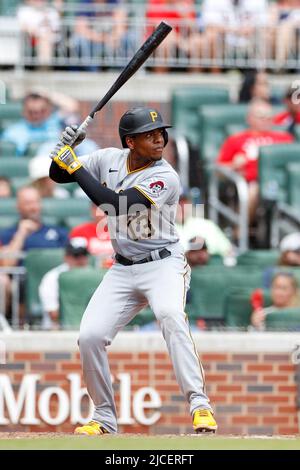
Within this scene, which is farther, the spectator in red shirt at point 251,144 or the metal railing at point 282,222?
the spectator in red shirt at point 251,144

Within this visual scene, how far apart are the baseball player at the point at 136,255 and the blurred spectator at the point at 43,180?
4.15 metres

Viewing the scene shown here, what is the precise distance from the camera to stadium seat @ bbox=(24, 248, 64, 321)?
10352mm

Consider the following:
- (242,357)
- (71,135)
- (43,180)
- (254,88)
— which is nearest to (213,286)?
(242,357)

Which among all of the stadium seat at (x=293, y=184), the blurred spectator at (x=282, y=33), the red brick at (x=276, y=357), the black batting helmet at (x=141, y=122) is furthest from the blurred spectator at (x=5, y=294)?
the blurred spectator at (x=282, y=33)

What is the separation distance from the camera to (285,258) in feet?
34.1

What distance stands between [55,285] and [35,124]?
8.83 feet

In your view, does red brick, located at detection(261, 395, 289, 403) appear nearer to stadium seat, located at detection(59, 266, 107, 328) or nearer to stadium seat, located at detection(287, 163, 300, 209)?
stadium seat, located at detection(59, 266, 107, 328)

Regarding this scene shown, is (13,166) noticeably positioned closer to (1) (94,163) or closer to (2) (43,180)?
(2) (43,180)

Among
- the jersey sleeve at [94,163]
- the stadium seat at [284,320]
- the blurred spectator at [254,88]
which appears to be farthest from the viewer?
the blurred spectator at [254,88]

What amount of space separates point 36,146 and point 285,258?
2901 millimetres

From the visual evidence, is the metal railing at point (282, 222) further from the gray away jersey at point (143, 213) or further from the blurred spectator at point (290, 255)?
the gray away jersey at point (143, 213)

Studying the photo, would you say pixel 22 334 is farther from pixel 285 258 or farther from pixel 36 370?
pixel 285 258

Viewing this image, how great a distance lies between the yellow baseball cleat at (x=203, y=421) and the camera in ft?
22.8

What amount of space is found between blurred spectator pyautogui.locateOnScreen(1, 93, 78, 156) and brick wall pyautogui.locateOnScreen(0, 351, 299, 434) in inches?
133
